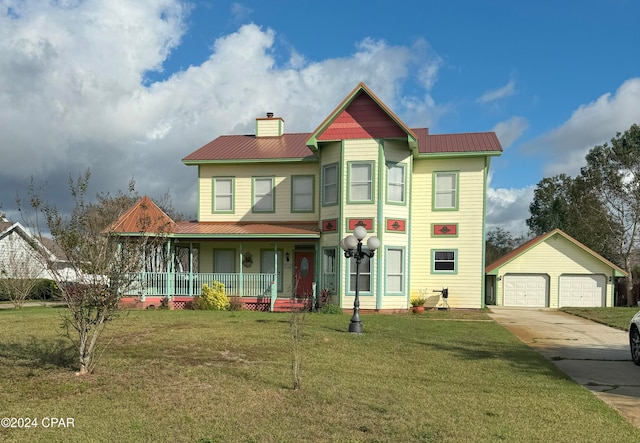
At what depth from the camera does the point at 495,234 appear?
72.4 meters

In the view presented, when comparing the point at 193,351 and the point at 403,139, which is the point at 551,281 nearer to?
the point at 403,139

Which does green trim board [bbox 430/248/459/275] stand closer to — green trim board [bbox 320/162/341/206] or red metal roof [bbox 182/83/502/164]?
red metal roof [bbox 182/83/502/164]

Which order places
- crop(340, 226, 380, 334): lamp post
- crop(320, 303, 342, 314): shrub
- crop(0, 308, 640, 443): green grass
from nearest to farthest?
crop(0, 308, 640, 443): green grass, crop(340, 226, 380, 334): lamp post, crop(320, 303, 342, 314): shrub

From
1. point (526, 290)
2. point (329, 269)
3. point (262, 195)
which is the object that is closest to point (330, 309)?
point (329, 269)

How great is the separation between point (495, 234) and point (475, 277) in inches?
2109

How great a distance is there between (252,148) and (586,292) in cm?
1957

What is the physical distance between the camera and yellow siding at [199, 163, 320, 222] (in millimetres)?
23031

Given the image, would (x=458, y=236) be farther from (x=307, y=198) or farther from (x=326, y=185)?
(x=307, y=198)

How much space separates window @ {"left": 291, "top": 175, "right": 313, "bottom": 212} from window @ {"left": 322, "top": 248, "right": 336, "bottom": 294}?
2626 mm

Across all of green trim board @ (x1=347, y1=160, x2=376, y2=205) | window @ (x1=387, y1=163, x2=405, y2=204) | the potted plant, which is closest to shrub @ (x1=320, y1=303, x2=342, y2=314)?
the potted plant

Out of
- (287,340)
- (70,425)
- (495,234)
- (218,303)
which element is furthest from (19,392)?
(495,234)

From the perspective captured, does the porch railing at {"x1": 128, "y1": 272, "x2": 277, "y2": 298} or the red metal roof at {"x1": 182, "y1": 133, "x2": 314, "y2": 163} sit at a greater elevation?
the red metal roof at {"x1": 182, "y1": 133, "x2": 314, "y2": 163}

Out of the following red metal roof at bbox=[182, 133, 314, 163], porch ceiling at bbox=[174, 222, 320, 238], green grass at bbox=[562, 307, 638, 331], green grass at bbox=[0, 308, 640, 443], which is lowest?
green grass at bbox=[562, 307, 638, 331]

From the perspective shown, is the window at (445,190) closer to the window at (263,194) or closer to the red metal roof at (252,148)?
the red metal roof at (252,148)
